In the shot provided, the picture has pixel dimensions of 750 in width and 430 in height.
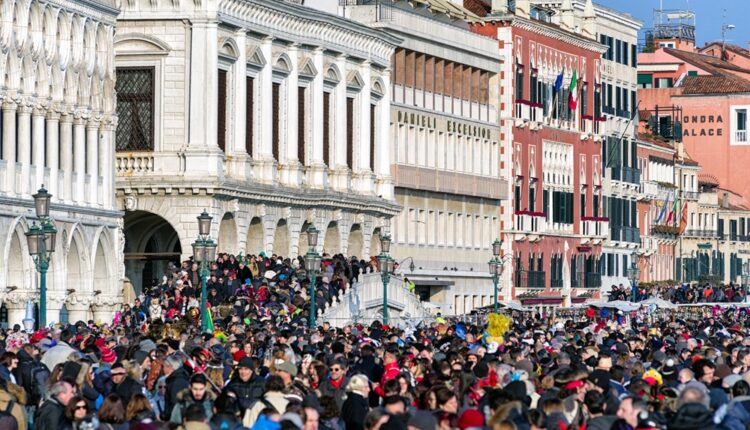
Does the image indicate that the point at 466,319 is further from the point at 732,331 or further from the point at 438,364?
the point at 438,364

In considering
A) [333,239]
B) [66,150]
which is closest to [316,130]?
[333,239]

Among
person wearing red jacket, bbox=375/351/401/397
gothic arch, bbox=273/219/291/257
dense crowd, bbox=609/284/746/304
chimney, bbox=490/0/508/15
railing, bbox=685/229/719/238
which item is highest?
chimney, bbox=490/0/508/15

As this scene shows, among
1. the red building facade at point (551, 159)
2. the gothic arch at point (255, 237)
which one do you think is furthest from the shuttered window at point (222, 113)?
the red building facade at point (551, 159)

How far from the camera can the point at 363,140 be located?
280 ft

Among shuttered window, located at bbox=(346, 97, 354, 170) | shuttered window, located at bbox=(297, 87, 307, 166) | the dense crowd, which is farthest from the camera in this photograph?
the dense crowd

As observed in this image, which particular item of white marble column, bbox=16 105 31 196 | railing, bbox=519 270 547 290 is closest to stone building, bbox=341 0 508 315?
railing, bbox=519 270 547 290

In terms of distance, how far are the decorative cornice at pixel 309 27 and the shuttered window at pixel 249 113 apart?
61.5 inches

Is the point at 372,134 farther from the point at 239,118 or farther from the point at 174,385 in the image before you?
the point at 174,385

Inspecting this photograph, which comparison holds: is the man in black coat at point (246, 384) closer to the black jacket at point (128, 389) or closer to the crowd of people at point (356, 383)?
the crowd of people at point (356, 383)

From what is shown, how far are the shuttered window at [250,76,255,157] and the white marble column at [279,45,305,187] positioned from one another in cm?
241

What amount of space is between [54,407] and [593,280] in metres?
90.9

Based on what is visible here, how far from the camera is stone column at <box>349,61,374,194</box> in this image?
85125 mm

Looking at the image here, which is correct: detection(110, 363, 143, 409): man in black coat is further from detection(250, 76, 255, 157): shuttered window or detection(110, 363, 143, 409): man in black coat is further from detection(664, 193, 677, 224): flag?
detection(664, 193, 677, 224): flag

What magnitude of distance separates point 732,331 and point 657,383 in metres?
24.8
